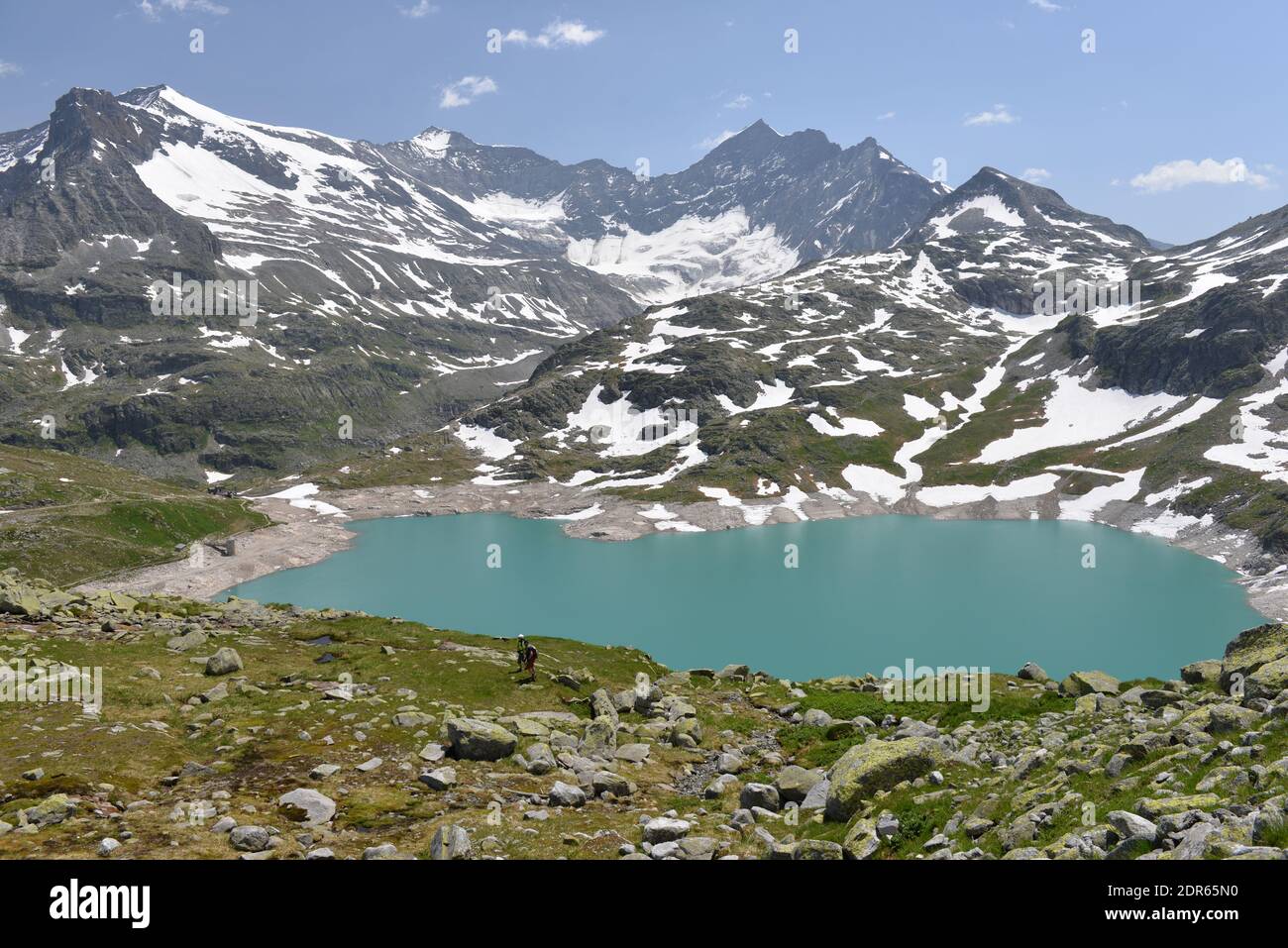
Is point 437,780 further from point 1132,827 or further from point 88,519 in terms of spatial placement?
point 88,519

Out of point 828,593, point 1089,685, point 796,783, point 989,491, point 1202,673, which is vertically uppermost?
point 989,491

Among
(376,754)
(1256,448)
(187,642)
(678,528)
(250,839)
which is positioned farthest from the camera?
(678,528)

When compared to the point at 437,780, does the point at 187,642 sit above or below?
above

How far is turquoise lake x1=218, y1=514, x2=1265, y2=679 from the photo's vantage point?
94.7 meters

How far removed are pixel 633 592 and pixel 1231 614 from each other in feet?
304

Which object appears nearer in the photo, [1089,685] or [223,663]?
[1089,685]

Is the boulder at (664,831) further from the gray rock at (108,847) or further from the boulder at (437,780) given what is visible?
the gray rock at (108,847)

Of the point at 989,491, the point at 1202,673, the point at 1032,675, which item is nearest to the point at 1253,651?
the point at 1202,673

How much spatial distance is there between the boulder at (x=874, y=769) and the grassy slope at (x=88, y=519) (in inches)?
5361

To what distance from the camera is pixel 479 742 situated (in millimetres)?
22734

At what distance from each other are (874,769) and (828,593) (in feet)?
355

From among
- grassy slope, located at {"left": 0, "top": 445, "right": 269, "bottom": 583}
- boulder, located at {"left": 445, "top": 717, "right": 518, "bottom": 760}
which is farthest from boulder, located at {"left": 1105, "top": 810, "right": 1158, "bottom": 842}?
grassy slope, located at {"left": 0, "top": 445, "right": 269, "bottom": 583}
